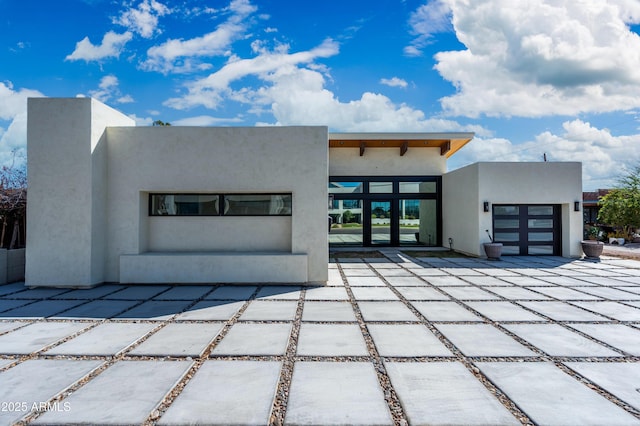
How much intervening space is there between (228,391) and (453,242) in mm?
10725

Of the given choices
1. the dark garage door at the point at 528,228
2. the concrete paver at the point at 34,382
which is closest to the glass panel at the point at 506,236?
the dark garage door at the point at 528,228

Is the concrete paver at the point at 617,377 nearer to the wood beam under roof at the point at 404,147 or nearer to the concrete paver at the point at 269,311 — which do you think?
the concrete paver at the point at 269,311

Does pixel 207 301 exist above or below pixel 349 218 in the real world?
below

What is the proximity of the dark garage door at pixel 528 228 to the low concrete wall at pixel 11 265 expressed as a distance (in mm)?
12709

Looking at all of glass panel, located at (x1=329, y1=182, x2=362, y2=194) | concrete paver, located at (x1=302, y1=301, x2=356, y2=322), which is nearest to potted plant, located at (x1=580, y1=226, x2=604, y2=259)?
glass panel, located at (x1=329, y1=182, x2=362, y2=194)

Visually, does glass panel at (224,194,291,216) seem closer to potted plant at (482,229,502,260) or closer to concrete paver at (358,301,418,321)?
concrete paver at (358,301,418,321)

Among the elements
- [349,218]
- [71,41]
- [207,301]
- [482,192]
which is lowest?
[207,301]

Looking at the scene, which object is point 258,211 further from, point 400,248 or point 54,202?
point 400,248

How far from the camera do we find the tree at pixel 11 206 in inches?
274

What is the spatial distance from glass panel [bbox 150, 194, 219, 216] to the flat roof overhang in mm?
5876

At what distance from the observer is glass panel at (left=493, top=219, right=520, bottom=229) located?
9922mm

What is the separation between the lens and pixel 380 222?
12.4m

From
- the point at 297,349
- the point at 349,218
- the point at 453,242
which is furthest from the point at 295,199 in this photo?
the point at 453,242

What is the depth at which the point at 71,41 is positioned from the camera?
7.43 metres
